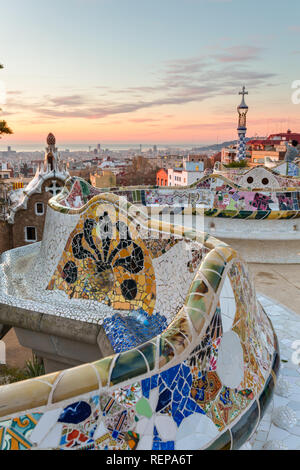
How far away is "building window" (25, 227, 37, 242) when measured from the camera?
13133mm

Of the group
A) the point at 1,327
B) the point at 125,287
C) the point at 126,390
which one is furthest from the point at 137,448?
the point at 1,327

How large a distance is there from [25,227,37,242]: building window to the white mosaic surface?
10.4 meters

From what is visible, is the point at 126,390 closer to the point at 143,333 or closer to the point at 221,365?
the point at 221,365

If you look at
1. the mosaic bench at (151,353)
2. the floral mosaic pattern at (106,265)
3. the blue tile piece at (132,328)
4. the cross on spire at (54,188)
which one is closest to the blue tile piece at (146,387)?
the mosaic bench at (151,353)

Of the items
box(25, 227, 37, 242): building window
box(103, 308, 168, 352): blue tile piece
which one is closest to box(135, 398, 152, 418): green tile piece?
box(103, 308, 168, 352): blue tile piece

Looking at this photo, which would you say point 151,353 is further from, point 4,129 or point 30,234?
point 30,234

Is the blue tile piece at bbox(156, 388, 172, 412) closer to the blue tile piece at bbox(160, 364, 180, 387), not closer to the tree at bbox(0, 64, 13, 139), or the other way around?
the blue tile piece at bbox(160, 364, 180, 387)

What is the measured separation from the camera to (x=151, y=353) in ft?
6.51

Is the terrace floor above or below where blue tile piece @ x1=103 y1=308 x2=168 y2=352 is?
below

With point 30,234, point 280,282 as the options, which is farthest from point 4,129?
point 280,282

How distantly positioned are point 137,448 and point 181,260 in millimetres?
1785

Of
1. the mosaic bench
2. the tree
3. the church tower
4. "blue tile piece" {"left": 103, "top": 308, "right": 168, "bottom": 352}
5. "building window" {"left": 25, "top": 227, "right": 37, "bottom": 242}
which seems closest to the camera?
the mosaic bench

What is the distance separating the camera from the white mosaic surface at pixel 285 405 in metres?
2.42

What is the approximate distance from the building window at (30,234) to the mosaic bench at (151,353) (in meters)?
8.87
